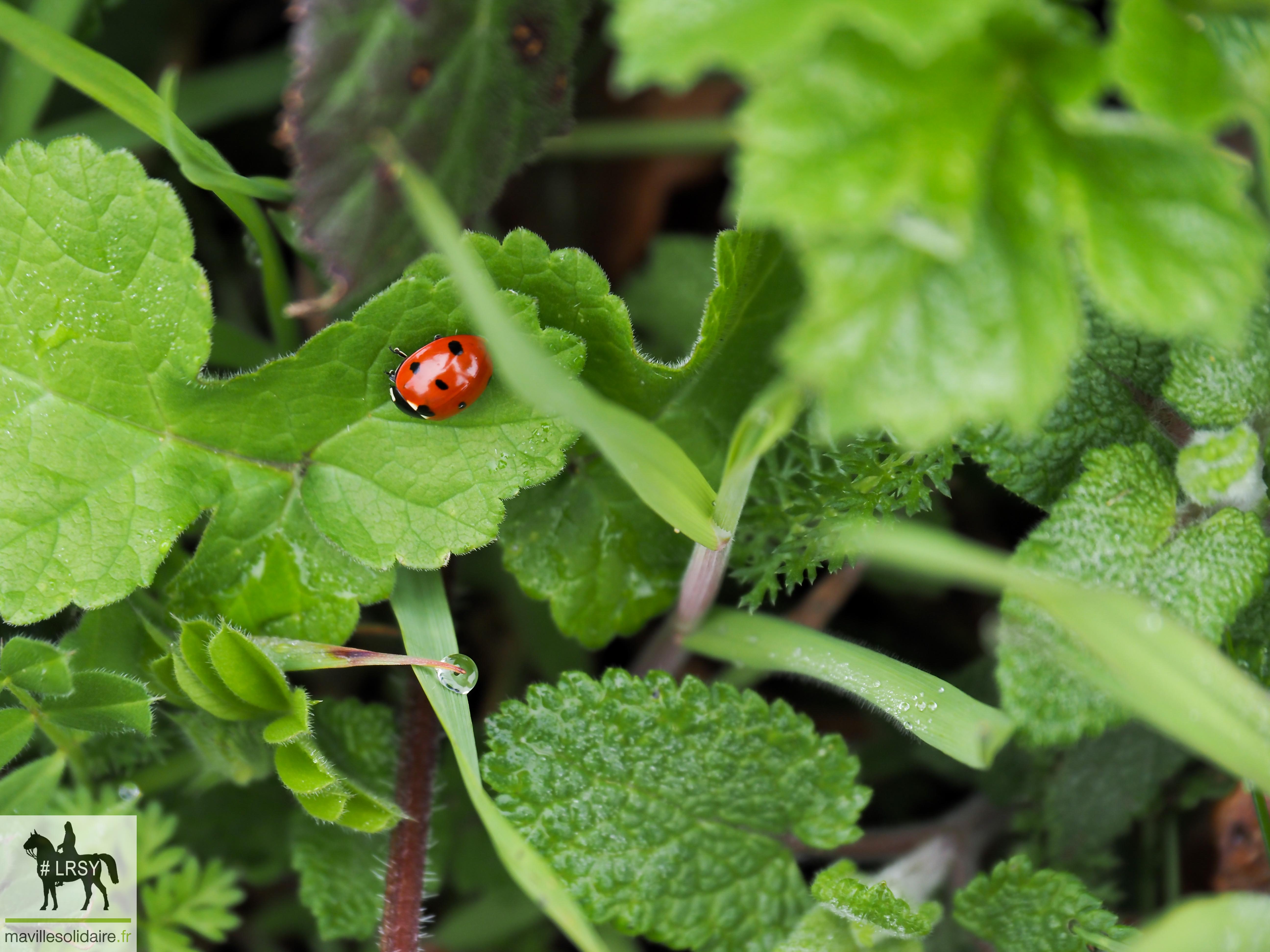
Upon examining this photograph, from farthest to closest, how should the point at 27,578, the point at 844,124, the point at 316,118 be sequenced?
the point at 27,578 < the point at 316,118 < the point at 844,124

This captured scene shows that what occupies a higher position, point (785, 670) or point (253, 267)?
point (253, 267)

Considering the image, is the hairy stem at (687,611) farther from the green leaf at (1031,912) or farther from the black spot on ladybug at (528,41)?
the black spot on ladybug at (528,41)

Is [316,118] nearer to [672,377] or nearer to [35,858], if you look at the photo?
[672,377]

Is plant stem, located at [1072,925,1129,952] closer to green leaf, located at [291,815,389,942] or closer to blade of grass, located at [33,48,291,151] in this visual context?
green leaf, located at [291,815,389,942]

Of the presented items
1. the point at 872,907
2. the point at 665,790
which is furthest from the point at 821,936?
the point at 665,790

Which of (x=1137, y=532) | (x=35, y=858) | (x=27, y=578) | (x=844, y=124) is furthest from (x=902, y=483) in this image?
(x=35, y=858)

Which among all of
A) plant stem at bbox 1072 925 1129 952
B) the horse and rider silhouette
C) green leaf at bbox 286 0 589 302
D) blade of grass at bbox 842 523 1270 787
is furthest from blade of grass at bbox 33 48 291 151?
plant stem at bbox 1072 925 1129 952

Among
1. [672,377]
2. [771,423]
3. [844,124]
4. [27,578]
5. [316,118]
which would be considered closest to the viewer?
[844,124]
